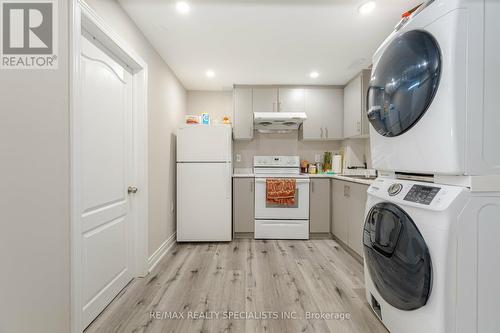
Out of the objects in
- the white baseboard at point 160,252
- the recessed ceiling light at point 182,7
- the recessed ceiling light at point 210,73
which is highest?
the recessed ceiling light at point 210,73

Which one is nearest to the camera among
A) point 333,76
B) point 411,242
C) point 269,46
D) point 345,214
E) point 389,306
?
point 411,242

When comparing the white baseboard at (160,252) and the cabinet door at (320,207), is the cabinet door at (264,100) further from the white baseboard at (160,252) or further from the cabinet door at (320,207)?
the white baseboard at (160,252)

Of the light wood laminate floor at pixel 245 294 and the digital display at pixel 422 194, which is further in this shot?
the light wood laminate floor at pixel 245 294

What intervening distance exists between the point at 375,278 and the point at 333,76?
268 centimetres

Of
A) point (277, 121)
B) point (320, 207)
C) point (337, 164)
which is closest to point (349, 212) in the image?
point (320, 207)

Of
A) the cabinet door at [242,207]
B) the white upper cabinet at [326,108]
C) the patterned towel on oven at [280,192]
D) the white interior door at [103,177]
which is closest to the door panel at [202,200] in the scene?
the cabinet door at [242,207]

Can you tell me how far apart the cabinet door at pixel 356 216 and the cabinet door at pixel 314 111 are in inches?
47.8

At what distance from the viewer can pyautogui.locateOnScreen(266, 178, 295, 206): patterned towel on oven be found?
302 cm

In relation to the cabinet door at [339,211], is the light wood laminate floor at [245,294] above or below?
below

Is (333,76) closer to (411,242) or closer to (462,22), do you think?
(462,22)

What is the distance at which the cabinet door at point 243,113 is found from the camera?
344 cm

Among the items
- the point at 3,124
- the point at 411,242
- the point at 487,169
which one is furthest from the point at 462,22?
the point at 3,124

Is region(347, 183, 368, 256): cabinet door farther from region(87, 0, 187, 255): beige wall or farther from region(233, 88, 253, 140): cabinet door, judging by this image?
region(87, 0, 187, 255): beige wall

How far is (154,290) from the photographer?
1872 millimetres
